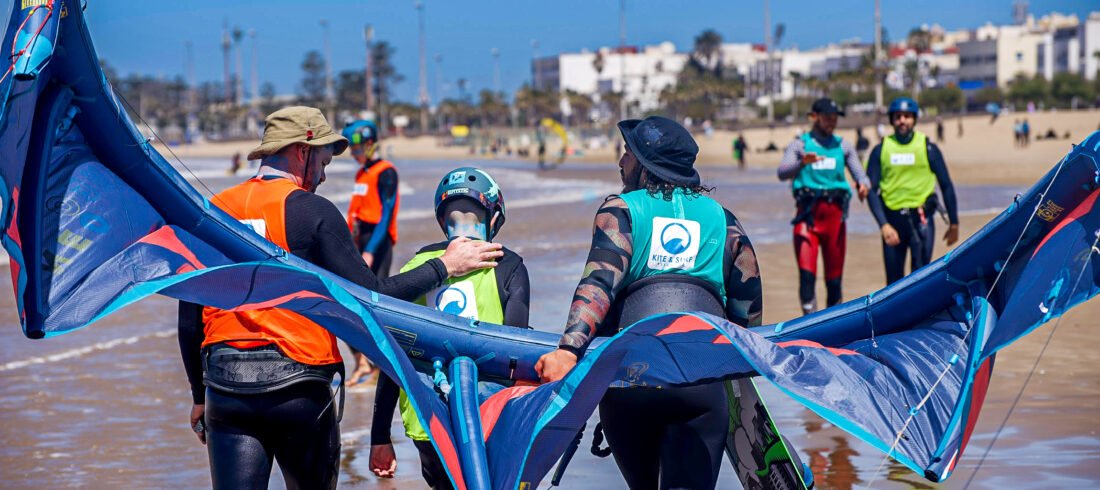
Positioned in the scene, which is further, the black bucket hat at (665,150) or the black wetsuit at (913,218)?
the black wetsuit at (913,218)

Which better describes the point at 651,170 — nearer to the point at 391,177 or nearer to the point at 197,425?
the point at 197,425

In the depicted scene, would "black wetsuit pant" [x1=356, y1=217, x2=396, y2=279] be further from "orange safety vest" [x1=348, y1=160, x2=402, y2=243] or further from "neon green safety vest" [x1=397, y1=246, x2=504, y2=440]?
"neon green safety vest" [x1=397, y1=246, x2=504, y2=440]

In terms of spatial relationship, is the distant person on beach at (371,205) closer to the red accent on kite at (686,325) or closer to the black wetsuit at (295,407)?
the black wetsuit at (295,407)

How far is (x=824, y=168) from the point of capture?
441 inches

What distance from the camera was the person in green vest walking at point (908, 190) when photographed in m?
11.0

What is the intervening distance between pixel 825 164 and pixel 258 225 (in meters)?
7.32

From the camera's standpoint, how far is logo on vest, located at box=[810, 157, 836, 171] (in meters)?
11.2

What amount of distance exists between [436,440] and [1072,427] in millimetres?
4768

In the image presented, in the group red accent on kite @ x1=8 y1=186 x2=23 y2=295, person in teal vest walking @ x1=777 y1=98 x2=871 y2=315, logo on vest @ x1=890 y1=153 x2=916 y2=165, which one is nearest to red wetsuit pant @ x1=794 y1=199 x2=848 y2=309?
person in teal vest walking @ x1=777 y1=98 x2=871 y2=315

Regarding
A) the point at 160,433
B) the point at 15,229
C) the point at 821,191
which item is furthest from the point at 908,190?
the point at 15,229

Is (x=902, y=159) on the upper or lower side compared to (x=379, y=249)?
upper

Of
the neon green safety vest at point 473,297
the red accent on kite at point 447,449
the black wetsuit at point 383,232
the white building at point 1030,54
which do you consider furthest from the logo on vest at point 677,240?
the white building at point 1030,54

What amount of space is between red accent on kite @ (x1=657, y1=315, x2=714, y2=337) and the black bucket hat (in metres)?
0.72

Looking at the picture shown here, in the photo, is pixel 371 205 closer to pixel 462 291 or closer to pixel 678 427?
pixel 462 291
